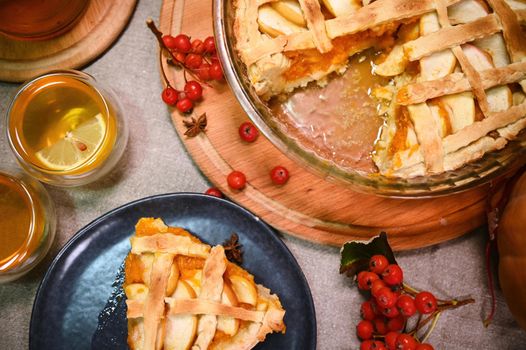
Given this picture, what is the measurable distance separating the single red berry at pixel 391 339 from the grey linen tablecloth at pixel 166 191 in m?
0.16

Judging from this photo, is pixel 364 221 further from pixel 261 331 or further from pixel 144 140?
pixel 144 140

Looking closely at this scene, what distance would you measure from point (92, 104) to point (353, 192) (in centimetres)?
94

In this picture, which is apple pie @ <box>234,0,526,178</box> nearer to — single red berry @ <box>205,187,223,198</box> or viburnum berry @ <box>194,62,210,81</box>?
viburnum berry @ <box>194,62,210,81</box>

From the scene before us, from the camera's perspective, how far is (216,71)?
69.1 inches

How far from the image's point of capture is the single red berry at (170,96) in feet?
5.74

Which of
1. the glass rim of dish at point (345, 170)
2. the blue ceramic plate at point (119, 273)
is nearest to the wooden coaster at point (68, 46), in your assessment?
the glass rim of dish at point (345, 170)

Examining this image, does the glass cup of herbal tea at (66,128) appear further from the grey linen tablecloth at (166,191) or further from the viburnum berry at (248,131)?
the viburnum berry at (248,131)

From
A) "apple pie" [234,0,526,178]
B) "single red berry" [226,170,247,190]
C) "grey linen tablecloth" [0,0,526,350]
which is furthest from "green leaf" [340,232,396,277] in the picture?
"single red berry" [226,170,247,190]

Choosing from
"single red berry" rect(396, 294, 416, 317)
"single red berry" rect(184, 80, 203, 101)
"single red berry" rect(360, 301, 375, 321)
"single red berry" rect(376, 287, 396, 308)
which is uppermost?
"single red berry" rect(184, 80, 203, 101)

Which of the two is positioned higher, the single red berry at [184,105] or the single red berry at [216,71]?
the single red berry at [216,71]

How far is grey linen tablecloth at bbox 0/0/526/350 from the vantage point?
1856 millimetres

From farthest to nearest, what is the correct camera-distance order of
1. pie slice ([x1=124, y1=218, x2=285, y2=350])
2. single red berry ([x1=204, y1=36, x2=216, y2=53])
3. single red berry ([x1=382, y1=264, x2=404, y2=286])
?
single red berry ([x1=204, y1=36, x2=216, y2=53])
single red berry ([x1=382, y1=264, x2=404, y2=286])
pie slice ([x1=124, y1=218, x2=285, y2=350])

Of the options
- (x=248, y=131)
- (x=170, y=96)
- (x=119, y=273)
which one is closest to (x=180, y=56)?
(x=170, y=96)

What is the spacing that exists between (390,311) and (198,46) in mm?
1069
